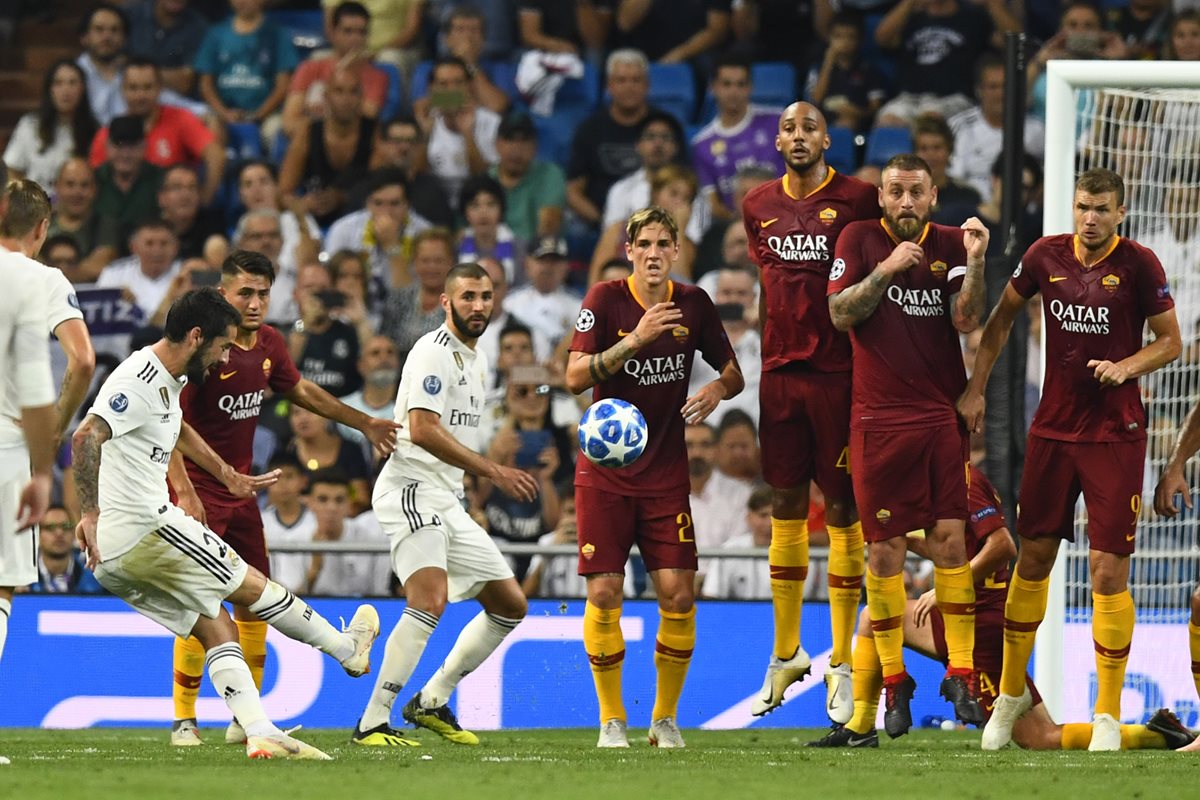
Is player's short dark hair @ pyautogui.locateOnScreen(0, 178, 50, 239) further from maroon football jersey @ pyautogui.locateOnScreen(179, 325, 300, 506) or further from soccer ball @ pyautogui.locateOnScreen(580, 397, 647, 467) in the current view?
soccer ball @ pyautogui.locateOnScreen(580, 397, 647, 467)

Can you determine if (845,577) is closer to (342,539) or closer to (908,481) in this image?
(908,481)

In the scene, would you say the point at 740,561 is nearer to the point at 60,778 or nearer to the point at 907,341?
the point at 907,341

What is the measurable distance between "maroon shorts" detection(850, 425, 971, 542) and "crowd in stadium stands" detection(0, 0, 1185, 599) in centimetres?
366

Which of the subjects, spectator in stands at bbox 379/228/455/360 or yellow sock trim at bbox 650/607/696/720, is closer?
yellow sock trim at bbox 650/607/696/720

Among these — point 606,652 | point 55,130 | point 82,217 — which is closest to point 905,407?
point 606,652

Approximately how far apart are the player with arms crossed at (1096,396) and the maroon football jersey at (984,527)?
301 mm

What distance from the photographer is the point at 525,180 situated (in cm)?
1548

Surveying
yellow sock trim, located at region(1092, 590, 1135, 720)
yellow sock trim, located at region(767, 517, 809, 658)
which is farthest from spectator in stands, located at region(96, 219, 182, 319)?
yellow sock trim, located at region(1092, 590, 1135, 720)

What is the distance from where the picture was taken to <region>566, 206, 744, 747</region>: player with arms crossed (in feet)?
30.5

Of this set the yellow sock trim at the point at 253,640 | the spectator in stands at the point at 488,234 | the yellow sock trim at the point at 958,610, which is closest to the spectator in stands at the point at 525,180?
the spectator in stands at the point at 488,234

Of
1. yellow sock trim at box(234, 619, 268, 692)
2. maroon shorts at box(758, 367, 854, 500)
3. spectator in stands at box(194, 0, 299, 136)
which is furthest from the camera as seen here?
spectator in stands at box(194, 0, 299, 136)

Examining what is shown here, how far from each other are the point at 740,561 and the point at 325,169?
5919 mm

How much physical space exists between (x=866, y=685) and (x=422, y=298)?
625cm

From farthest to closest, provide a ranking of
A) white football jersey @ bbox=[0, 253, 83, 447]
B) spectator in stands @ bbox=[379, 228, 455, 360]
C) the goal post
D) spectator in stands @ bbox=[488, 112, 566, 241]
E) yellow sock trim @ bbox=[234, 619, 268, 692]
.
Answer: spectator in stands @ bbox=[488, 112, 566, 241], spectator in stands @ bbox=[379, 228, 455, 360], the goal post, yellow sock trim @ bbox=[234, 619, 268, 692], white football jersey @ bbox=[0, 253, 83, 447]
